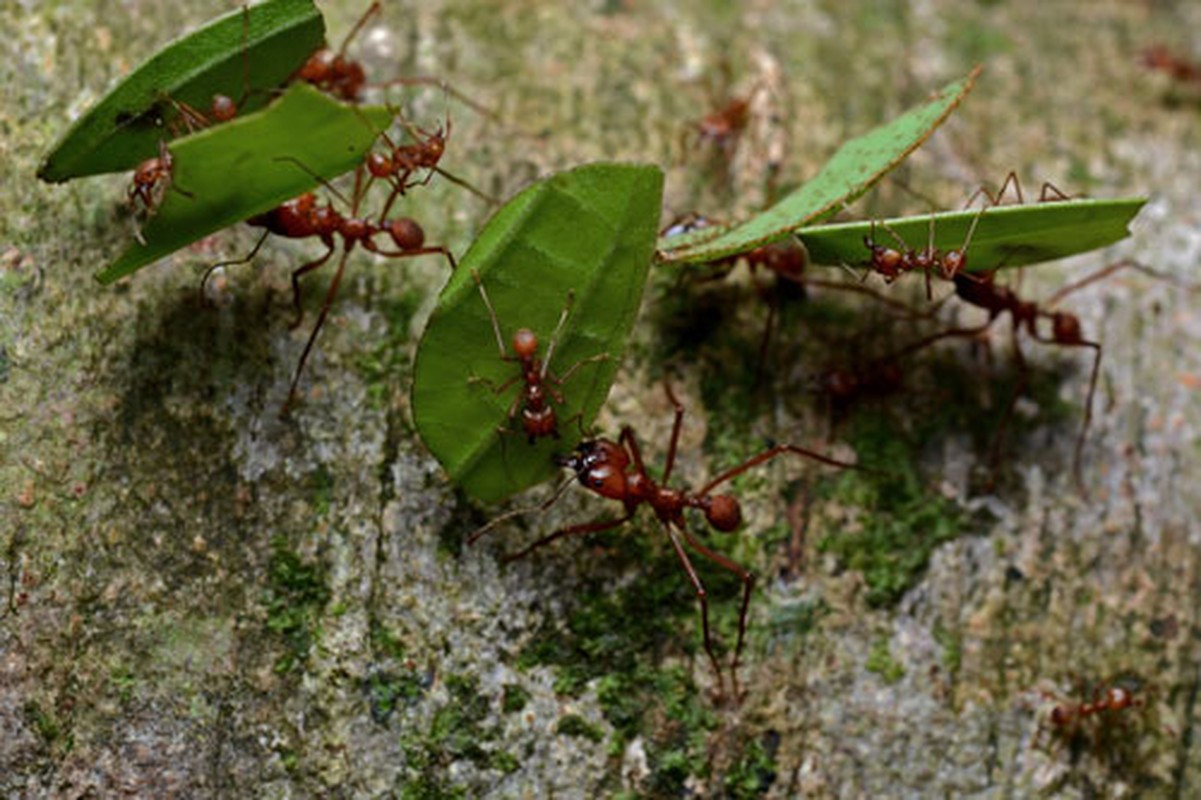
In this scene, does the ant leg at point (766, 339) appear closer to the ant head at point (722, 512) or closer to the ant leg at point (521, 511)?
the ant head at point (722, 512)

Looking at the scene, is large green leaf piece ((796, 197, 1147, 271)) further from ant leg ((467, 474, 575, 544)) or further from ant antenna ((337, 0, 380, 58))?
ant antenna ((337, 0, 380, 58))

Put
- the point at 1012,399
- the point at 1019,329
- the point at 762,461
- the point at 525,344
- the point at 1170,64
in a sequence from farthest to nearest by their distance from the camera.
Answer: the point at 1170,64 → the point at 1019,329 → the point at 1012,399 → the point at 762,461 → the point at 525,344

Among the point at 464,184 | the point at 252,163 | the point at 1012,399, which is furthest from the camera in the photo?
the point at 1012,399

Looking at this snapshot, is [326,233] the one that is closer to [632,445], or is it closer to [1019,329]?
[632,445]

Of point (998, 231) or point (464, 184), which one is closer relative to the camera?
point (998, 231)

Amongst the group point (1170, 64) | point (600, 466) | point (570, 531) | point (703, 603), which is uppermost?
point (1170, 64)

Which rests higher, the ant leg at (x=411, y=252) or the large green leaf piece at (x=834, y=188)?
the large green leaf piece at (x=834, y=188)

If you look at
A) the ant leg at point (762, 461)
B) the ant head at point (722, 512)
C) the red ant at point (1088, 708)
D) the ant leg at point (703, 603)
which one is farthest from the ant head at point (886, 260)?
the red ant at point (1088, 708)

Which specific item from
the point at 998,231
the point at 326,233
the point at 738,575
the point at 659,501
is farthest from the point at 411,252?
the point at 998,231

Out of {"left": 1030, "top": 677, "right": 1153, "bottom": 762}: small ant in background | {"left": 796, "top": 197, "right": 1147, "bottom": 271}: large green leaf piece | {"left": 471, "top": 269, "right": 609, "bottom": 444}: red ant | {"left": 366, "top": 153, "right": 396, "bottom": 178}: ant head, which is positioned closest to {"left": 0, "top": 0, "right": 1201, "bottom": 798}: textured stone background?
{"left": 1030, "top": 677, "right": 1153, "bottom": 762}: small ant in background
